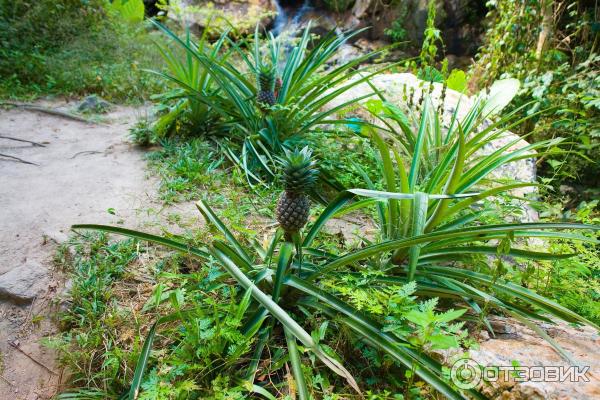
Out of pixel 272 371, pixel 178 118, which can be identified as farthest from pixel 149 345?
pixel 178 118

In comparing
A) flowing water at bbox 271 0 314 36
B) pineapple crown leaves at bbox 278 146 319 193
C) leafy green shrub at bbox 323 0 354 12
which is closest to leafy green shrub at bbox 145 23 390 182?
pineapple crown leaves at bbox 278 146 319 193

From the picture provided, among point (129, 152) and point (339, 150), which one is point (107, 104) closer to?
point (129, 152)

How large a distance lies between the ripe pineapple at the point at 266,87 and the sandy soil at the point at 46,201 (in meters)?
0.98

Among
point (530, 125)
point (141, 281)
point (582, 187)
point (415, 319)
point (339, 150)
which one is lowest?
point (141, 281)

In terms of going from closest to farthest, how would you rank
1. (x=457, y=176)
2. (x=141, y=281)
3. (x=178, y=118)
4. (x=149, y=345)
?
(x=149, y=345) → (x=457, y=176) → (x=141, y=281) → (x=178, y=118)

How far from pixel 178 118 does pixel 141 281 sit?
178 centimetres

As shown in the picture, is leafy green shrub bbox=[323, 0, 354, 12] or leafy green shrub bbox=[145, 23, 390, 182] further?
leafy green shrub bbox=[323, 0, 354, 12]

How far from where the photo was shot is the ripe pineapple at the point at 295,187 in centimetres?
131

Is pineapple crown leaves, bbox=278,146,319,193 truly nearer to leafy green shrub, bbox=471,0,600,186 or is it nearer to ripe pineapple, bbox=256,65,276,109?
ripe pineapple, bbox=256,65,276,109

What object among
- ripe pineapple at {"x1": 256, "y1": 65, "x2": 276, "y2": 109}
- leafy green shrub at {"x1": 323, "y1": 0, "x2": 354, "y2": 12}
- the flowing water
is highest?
leafy green shrub at {"x1": 323, "y1": 0, "x2": 354, "y2": 12}

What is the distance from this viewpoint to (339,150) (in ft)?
9.55

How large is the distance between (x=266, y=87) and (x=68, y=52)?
3693 millimetres

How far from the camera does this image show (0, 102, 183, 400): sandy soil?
146cm

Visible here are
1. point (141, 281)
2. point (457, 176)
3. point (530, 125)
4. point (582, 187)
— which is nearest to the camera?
point (457, 176)
